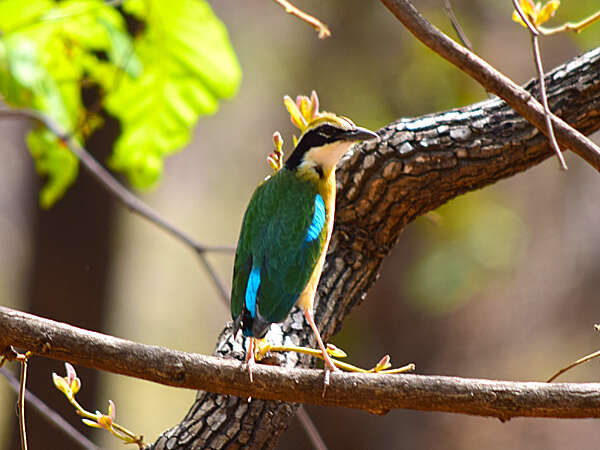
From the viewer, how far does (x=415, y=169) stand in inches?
115

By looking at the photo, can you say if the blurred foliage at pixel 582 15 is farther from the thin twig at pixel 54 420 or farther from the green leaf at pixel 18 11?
the thin twig at pixel 54 420

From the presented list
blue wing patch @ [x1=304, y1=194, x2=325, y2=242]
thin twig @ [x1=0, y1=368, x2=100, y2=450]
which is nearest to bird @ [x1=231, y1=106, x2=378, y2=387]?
blue wing patch @ [x1=304, y1=194, x2=325, y2=242]

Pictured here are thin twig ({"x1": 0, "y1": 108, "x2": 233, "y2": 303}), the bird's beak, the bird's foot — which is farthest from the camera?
thin twig ({"x1": 0, "y1": 108, "x2": 233, "y2": 303})

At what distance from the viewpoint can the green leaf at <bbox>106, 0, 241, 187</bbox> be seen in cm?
314

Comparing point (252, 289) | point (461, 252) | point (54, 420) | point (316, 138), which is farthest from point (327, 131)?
point (461, 252)

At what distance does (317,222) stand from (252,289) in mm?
342

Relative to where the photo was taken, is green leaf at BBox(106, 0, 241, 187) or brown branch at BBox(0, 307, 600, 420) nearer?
brown branch at BBox(0, 307, 600, 420)

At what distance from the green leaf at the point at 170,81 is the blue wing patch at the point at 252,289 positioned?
81 cm

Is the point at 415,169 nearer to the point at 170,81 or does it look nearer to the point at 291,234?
the point at 291,234

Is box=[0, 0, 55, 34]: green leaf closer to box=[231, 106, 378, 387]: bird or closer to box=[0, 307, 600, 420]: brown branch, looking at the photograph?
box=[231, 106, 378, 387]: bird

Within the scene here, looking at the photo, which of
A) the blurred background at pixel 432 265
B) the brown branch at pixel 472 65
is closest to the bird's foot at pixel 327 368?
the brown branch at pixel 472 65

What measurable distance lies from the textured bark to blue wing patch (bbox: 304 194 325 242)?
0.32m

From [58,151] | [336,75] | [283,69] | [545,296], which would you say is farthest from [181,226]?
[58,151]

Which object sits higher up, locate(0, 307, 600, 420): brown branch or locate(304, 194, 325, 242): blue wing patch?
locate(304, 194, 325, 242): blue wing patch
